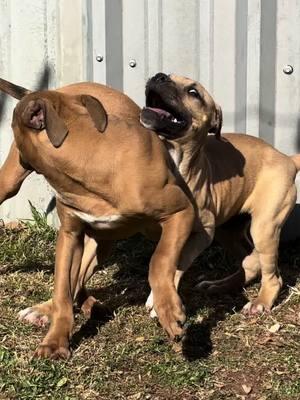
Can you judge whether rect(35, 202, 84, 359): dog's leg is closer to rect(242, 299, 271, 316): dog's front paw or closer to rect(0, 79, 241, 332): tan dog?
rect(0, 79, 241, 332): tan dog

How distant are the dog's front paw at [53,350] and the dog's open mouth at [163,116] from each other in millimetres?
1344

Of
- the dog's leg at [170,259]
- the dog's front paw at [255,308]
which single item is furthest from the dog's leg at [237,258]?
the dog's leg at [170,259]

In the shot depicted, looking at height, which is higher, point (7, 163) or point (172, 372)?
point (7, 163)

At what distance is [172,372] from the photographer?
4.67m

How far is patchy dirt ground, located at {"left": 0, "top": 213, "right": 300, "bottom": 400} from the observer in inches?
177

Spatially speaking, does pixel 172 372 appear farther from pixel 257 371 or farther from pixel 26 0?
pixel 26 0

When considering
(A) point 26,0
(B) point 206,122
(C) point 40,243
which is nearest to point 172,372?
(B) point 206,122

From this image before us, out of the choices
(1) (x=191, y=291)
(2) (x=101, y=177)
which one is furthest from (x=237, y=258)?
(2) (x=101, y=177)

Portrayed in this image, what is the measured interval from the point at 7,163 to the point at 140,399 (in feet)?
6.79

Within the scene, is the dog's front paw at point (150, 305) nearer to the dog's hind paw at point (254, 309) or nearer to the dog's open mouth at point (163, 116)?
the dog's hind paw at point (254, 309)

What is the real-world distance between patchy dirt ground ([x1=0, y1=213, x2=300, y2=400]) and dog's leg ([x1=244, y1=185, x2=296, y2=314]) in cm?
14

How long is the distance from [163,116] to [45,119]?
1.12 metres

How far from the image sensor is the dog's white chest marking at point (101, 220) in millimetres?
4672

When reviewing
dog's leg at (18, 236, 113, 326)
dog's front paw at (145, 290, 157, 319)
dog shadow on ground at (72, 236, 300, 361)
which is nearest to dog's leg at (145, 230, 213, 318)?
dog's front paw at (145, 290, 157, 319)
